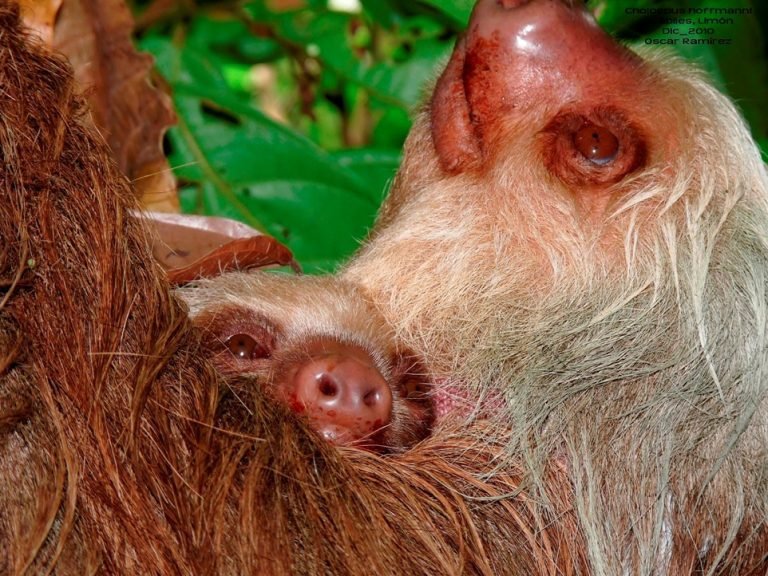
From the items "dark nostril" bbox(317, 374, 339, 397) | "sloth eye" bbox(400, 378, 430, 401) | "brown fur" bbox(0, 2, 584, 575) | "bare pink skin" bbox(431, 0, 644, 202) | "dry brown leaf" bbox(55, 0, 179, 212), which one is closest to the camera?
"brown fur" bbox(0, 2, 584, 575)

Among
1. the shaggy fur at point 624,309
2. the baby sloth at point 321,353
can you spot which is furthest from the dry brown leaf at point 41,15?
the shaggy fur at point 624,309

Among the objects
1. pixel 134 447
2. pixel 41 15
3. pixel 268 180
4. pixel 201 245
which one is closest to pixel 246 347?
pixel 201 245

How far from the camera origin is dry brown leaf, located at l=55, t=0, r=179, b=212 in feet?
13.5

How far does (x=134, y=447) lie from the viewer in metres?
2.69

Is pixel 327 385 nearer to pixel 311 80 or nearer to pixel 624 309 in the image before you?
pixel 624 309

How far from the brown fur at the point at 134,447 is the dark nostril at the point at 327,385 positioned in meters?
0.12

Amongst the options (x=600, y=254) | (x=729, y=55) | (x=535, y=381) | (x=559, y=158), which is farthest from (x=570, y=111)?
(x=729, y=55)

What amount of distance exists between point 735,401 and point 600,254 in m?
0.63

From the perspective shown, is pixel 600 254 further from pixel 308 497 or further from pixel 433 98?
pixel 308 497

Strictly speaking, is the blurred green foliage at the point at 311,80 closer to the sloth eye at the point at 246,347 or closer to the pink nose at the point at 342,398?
the sloth eye at the point at 246,347

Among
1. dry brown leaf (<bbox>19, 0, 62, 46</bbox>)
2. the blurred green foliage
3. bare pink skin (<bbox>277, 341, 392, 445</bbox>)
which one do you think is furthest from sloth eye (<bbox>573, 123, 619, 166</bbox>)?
dry brown leaf (<bbox>19, 0, 62, 46</bbox>)

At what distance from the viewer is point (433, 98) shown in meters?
Answer: 3.81

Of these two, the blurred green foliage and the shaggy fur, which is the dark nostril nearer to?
the shaggy fur

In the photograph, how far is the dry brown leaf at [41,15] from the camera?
11.8 feet
